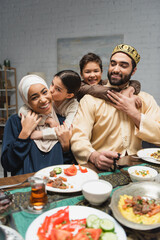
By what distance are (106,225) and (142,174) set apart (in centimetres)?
57

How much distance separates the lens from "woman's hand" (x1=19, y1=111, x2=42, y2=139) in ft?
5.31

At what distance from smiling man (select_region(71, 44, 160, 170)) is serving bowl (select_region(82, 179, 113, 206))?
785 millimetres

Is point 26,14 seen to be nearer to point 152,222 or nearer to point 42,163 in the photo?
point 42,163

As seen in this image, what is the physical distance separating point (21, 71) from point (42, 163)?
16.3ft

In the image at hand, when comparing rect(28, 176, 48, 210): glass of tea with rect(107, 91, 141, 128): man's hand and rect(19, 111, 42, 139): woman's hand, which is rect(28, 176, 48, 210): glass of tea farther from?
rect(107, 91, 141, 128): man's hand

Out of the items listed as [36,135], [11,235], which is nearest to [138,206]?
[11,235]

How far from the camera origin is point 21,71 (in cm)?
611

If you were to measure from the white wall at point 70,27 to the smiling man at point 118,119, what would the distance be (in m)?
3.12

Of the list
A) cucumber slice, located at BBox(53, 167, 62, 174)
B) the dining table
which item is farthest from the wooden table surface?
cucumber slice, located at BBox(53, 167, 62, 174)

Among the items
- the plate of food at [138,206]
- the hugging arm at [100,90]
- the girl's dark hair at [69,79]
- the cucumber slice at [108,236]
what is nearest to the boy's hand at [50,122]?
the girl's dark hair at [69,79]

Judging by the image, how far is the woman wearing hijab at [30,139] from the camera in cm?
162

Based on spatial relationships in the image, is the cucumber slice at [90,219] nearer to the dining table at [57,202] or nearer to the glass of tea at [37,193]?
the dining table at [57,202]

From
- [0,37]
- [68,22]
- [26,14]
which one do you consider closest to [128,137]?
[68,22]

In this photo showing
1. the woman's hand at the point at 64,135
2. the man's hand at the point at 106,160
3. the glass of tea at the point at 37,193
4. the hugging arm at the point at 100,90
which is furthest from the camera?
the hugging arm at the point at 100,90
